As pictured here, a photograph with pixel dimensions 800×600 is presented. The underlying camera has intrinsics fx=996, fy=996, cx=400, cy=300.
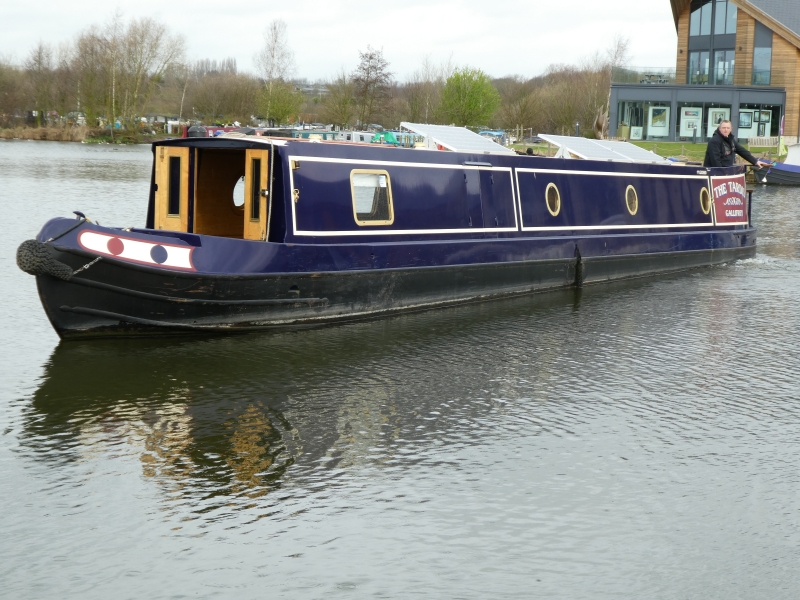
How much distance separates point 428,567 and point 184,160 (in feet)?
24.1

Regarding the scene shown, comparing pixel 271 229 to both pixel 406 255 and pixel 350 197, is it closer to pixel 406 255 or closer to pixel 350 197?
pixel 350 197

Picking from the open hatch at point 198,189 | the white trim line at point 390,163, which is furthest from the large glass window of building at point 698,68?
the open hatch at point 198,189

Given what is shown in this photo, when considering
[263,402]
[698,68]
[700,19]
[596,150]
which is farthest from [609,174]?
[700,19]

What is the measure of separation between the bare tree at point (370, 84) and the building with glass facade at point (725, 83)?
17417 millimetres

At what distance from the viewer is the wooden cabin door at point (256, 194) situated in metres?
10.8

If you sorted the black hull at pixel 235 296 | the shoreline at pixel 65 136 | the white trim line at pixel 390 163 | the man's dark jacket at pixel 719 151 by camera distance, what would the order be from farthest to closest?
the shoreline at pixel 65 136, the man's dark jacket at pixel 719 151, the white trim line at pixel 390 163, the black hull at pixel 235 296

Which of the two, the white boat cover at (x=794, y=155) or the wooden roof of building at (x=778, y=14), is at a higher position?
the wooden roof of building at (x=778, y=14)

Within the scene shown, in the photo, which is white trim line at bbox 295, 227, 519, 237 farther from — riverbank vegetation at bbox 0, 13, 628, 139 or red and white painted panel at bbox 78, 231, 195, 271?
riverbank vegetation at bbox 0, 13, 628, 139

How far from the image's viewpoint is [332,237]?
11.3 m

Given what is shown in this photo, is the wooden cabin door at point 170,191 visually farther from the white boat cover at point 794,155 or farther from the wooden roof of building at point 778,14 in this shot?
the wooden roof of building at point 778,14

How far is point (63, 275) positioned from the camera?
933 cm

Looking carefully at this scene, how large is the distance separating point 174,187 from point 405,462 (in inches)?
235

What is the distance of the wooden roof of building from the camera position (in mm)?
54562

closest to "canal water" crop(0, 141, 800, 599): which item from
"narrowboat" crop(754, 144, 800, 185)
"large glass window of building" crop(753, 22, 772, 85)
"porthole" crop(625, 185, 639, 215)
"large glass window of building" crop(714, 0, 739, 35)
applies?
"porthole" crop(625, 185, 639, 215)
